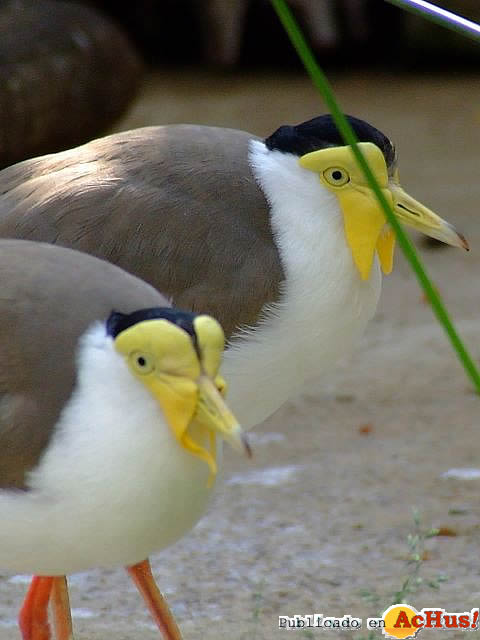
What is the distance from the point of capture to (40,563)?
179 cm

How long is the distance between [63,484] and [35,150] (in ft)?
11.4

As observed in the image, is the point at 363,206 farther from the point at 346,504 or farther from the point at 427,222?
the point at 346,504

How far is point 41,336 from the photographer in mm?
1766

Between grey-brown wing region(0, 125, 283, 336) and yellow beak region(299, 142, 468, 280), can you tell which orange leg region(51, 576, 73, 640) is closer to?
grey-brown wing region(0, 125, 283, 336)

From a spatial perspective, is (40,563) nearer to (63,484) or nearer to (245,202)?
(63,484)

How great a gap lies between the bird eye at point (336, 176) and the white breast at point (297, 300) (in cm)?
2

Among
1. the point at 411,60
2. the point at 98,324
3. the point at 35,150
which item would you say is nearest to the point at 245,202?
the point at 98,324

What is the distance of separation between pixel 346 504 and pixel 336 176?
1.13 m

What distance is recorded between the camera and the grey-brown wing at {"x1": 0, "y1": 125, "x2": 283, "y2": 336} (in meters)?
2.32

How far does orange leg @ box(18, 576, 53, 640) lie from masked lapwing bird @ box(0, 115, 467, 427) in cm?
48

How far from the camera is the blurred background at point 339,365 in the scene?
2758 millimetres

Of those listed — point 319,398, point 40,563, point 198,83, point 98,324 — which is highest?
point 98,324

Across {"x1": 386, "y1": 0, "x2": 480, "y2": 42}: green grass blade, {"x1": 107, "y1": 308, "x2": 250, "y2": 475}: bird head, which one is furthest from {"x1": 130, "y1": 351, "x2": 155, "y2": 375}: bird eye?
{"x1": 386, "y1": 0, "x2": 480, "y2": 42}: green grass blade

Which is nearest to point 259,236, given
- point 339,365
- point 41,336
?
point 41,336
